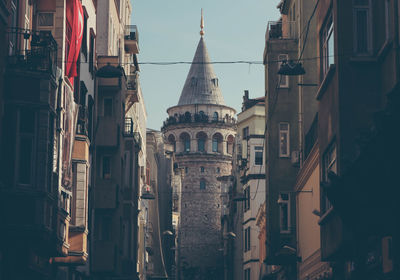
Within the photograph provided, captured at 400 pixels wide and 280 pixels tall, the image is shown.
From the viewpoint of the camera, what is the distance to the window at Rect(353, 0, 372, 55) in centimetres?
2225

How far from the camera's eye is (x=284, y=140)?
41.2 metres

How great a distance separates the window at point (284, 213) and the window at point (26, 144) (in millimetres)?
17843

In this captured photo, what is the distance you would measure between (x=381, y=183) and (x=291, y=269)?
26951mm

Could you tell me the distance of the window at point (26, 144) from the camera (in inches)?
904

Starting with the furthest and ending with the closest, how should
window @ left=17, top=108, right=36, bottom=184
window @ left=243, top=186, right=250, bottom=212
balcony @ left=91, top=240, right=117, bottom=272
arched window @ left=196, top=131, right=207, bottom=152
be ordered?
1. arched window @ left=196, top=131, right=207, bottom=152
2. window @ left=243, top=186, right=250, bottom=212
3. balcony @ left=91, top=240, right=117, bottom=272
4. window @ left=17, top=108, right=36, bottom=184

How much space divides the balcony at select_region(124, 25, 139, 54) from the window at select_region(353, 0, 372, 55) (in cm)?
2973

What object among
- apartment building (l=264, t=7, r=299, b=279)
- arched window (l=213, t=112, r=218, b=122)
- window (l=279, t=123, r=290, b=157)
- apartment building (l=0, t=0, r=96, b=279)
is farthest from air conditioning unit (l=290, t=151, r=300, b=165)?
arched window (l=213, t=112, r=218, b=122)

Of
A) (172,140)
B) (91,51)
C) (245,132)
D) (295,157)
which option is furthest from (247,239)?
(172,140)

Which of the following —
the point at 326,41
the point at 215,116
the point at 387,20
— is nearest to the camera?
the point at 387,20

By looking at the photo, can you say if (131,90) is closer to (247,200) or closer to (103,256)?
(103,256)

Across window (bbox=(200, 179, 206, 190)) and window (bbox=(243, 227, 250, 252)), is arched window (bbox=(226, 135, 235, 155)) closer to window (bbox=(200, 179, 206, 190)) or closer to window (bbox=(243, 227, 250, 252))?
window (bbox=(200, 179, 206, 190))

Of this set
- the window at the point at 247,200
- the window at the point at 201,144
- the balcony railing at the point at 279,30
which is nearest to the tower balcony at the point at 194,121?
the window at the point at 201,144

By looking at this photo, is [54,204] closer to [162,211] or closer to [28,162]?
[28,162]

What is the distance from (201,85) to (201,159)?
11742mm
